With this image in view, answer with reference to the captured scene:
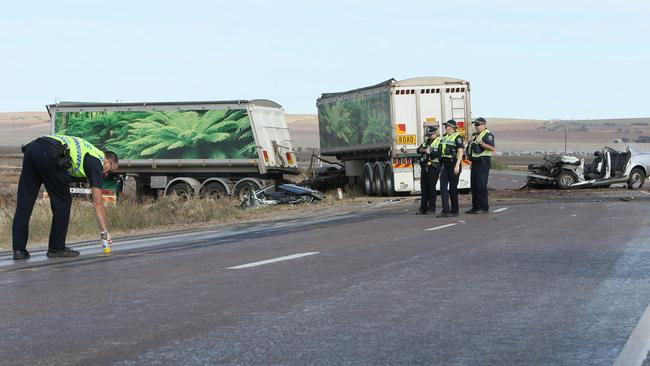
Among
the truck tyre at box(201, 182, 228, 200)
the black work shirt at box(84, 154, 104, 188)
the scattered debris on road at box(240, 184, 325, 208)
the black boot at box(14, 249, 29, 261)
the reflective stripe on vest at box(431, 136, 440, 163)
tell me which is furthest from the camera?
the truck tyre at box(201, 182, 228, 200)

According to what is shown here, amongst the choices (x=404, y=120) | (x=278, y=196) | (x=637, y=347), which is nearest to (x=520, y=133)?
(x=404, y=120)

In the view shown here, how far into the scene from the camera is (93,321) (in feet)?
23.7

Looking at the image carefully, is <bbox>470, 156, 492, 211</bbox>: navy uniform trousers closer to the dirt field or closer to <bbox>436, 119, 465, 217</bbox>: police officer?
<bbox>436, 119, 465, 217</bbox>: police officer

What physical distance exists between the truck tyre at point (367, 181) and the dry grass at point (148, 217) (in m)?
4.89

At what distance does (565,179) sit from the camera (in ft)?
117

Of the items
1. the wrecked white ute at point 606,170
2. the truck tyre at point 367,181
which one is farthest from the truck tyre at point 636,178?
the truck tyre at point 367,181

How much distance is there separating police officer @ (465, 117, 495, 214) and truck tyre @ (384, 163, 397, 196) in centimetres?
1204

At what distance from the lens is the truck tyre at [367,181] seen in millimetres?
35969

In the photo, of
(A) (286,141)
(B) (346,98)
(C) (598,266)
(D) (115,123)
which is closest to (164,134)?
(D) (115,123)

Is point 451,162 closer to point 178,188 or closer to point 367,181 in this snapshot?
point 178,188

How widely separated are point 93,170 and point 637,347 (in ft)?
25.0

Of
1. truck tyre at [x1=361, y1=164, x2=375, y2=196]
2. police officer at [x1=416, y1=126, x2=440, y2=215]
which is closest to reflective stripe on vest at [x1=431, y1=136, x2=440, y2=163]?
Result: police officer at [x1=416, y1=126, x2=440, y2=215]

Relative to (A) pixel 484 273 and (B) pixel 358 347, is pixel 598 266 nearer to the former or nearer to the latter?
(A) pixel 484 273

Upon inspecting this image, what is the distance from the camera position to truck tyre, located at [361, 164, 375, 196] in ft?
118
